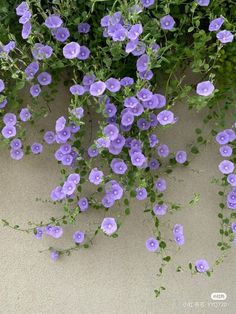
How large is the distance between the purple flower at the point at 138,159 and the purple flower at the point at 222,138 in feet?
1.35

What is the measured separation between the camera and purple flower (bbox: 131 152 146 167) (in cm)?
213

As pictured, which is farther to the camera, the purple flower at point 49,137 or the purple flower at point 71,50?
the purple flower at point 49,137

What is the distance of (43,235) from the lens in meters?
2.46

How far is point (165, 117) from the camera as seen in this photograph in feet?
7.04

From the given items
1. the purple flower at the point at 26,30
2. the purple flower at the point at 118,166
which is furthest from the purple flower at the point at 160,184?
the purple flower at the point at 26,30

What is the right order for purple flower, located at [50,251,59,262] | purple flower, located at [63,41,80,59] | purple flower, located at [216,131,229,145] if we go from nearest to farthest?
purple flower, located at [63,41,80,59] < purple flower, located at [216,131,229,145] < purple flower, located at [50,251,59,262]

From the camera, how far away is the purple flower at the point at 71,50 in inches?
81.0

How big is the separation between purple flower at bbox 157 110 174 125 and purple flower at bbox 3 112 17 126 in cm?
66

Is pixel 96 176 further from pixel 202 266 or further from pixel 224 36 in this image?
pixel 224 36

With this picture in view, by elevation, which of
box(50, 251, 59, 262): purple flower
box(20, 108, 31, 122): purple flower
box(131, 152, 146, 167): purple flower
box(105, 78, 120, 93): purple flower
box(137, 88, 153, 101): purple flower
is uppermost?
box(105, 78, 120, 93): purple flower

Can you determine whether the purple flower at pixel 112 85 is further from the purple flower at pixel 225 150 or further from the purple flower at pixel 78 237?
the purple flower at pixel 78 237

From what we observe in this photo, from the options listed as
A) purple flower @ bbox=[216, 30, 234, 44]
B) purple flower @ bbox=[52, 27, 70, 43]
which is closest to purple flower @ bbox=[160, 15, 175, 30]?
purple flower @ bbox=[216, 30, 234, 44]

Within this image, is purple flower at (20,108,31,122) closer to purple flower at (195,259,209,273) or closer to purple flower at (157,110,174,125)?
purple flower at (157,110,174,125)

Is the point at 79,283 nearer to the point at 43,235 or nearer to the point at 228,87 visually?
the point at 43,235
